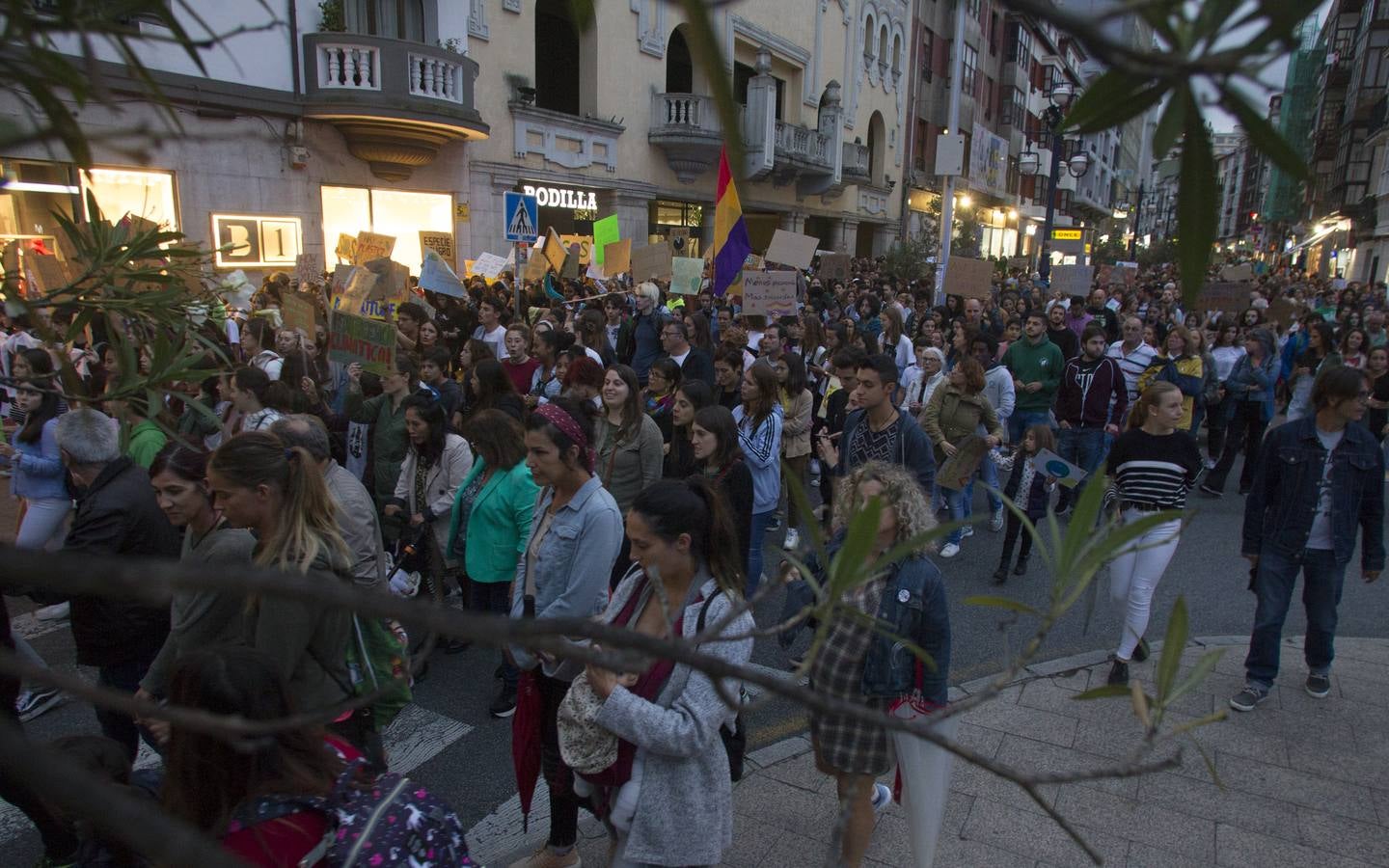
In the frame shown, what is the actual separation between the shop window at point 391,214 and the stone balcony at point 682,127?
6660 millimetres

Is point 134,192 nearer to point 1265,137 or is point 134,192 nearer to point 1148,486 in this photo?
point 1148,486

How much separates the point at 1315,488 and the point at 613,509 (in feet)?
11.6

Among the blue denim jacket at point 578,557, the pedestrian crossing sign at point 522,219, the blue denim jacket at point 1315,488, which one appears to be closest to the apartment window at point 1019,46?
the pedestrian crossing sign at point 522,219

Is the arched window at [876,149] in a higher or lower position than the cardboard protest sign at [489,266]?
higher

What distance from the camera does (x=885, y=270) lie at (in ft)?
74.7

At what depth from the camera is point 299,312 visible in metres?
7.36

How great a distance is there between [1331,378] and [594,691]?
13.0 feet

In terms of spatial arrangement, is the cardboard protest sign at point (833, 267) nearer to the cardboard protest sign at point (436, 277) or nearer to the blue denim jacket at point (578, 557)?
the cardboard protest sign at point (436, 277)

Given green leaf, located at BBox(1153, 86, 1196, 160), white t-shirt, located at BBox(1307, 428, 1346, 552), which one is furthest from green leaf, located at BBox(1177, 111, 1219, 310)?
white t-shirt, located at BBox(1307, 428, 1346, 552)

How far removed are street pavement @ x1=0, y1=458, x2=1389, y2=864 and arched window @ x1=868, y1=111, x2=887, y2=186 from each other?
2731 centimetres

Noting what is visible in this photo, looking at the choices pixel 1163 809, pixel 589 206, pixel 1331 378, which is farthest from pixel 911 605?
pixel 589 206

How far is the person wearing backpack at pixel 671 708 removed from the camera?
7.63 ft

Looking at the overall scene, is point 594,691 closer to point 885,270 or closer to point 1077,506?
point 1077,506

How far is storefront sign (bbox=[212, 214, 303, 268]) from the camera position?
1334 cm
